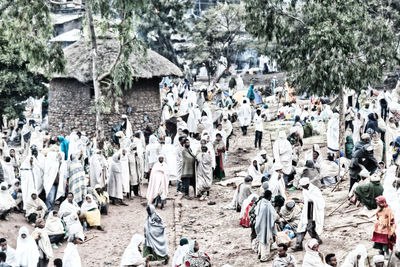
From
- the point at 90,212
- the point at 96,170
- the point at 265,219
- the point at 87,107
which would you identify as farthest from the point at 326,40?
the point at 87,107

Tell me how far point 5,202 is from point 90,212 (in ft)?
5.45

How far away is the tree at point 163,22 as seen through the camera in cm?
3347

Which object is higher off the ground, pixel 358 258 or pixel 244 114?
pixel 244 114

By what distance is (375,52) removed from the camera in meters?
15.6

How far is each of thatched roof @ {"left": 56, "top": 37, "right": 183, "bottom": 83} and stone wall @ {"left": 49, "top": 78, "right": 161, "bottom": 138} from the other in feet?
1.88

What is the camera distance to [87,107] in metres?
21.3

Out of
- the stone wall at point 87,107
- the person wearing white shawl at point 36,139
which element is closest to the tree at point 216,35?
the stone wall at point 87,107

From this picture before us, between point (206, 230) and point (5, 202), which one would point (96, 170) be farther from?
point (206, 230)

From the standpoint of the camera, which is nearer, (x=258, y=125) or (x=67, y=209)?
(x=67, y=209)

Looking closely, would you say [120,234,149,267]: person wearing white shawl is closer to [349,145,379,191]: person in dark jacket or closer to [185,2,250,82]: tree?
[349,145,379,191]: person in dark jacket

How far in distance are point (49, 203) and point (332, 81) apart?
7461 millimetres

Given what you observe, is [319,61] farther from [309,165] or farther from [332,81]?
[309,165]

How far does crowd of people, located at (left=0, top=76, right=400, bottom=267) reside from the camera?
9.41m

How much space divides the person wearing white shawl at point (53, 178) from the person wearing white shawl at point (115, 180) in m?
1.37
